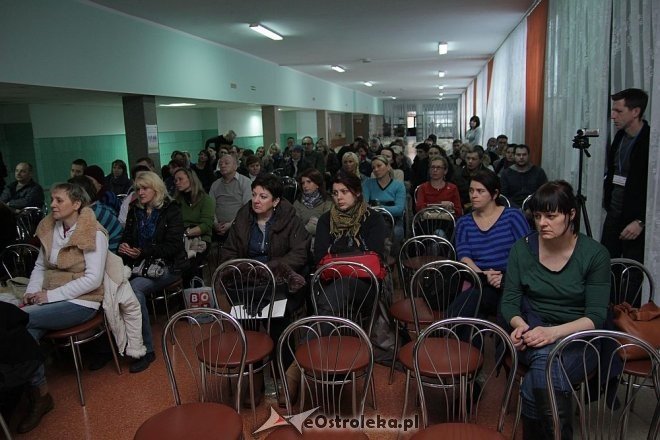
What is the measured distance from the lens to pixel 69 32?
4648 millimetres

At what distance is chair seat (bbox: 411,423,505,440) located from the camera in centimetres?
167

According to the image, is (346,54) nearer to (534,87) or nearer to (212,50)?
(212,50)

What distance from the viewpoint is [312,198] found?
4.22 meters

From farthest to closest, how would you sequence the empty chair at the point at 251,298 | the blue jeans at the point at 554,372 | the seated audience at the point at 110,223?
the seated audience at the point at 110,223 → the empty chair at the point at 251,298 → the blue jeans at the point at 554,372

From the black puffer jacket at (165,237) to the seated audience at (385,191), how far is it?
196 cm

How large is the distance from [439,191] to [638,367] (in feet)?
9.51

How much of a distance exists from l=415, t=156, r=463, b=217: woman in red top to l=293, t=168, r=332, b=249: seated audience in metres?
1.12

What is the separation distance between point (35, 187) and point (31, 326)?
12.1ft

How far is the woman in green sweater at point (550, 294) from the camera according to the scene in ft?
6.33

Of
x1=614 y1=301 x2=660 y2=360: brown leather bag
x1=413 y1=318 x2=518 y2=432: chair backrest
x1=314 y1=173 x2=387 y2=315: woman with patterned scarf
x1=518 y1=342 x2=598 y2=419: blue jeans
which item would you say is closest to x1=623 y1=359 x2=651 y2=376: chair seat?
x1=614 y1=301 x2=660 y2=360: brown leather bag

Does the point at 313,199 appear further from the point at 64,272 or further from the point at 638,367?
the point at 638,367

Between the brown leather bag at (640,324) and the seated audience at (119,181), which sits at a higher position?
the seated audience at (119,181)

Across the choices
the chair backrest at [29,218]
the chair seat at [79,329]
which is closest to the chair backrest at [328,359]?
the chair seat at [79,329]

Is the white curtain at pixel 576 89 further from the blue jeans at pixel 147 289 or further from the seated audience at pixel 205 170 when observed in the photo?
the seated audience at pixel 205 170
